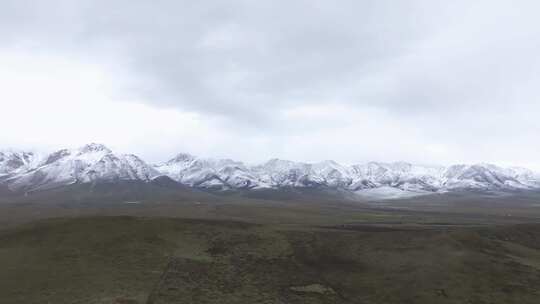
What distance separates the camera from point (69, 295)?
3281 cm

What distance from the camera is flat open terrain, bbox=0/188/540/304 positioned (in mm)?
35344

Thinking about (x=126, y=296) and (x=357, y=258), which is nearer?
(x=126, y=296)

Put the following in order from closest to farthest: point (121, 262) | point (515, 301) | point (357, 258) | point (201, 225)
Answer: point (515, 301) → point (121, 262) → point (357, 258) → point (201, 225)

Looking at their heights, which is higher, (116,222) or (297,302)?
(116,222)

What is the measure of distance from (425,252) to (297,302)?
69.6ft

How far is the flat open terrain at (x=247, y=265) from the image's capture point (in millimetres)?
35344

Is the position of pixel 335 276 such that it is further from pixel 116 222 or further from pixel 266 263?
pixel 116 222

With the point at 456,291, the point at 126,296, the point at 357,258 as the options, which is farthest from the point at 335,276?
the point at 126,296

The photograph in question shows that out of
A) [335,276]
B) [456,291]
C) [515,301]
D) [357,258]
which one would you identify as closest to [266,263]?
[335,276]

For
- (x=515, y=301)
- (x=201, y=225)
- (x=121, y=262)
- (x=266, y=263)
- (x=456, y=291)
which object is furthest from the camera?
(x=201, y=225)

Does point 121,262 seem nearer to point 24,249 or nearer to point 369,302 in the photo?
point 24,249

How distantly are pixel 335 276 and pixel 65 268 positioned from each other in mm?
24258

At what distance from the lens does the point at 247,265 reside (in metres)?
44.0

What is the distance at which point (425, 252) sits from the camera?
162 ft
